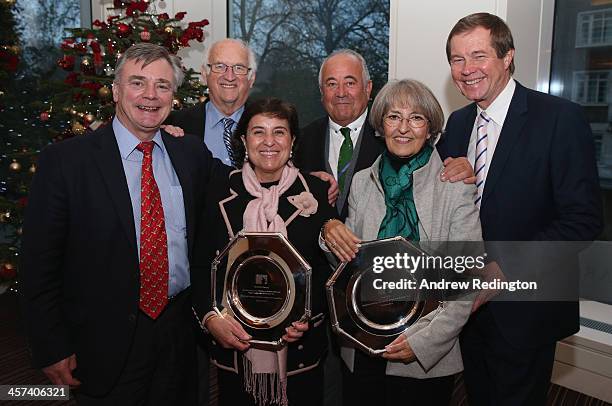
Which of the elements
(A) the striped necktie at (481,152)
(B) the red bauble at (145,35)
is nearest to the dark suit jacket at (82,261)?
(A) the striped necktie at (481,152)

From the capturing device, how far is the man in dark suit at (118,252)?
1.83m

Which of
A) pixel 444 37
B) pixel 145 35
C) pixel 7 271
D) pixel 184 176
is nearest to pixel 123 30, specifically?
pixel 145 35

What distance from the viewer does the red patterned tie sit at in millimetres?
1924

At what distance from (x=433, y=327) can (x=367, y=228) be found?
0.43m

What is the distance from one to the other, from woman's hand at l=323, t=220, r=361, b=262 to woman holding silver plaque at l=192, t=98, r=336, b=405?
0.12 meters

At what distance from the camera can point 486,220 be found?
2018 millimetres

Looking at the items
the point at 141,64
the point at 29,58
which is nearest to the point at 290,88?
the point at 29,58

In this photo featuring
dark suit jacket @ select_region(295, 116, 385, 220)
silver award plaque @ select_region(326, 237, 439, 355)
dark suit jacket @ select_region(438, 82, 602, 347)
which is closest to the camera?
silver award plaque @ select_region(326, 237, 439, 355)

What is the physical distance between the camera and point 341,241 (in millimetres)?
1767

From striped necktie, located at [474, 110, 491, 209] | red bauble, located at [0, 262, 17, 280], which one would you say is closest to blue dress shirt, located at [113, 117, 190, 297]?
striped necktie, located at [474, 110, 491, 209]

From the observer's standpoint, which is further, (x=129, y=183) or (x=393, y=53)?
(x=393, y=53)

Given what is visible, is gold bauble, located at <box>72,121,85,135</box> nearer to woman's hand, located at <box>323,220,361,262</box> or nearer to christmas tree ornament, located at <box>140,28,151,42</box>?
christmas tree ornament, located at <box>140,28,151,42</box>

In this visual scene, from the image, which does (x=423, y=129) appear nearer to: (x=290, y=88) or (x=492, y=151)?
(x=492, y=151)

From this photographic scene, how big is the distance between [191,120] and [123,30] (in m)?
1.94
